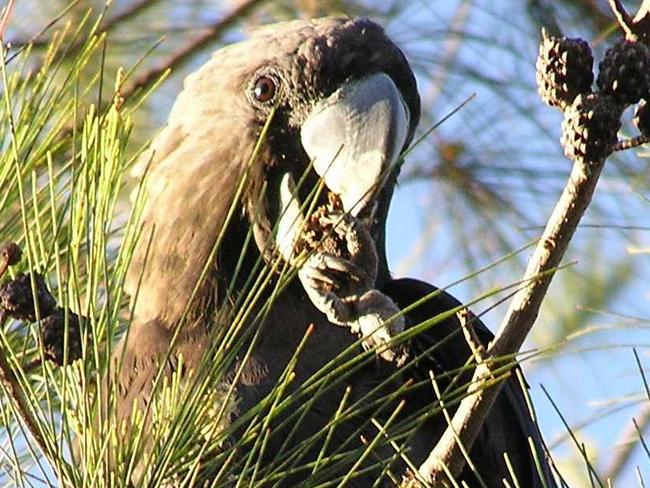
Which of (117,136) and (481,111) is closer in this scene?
(117,136)

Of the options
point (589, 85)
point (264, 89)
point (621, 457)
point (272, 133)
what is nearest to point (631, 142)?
point (589, 85)

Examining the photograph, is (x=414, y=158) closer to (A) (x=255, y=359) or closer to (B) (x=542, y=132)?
(B) (x=542, y=132)

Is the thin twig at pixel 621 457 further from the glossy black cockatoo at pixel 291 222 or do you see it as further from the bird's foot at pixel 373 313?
the bird's foot at pixel 373 313

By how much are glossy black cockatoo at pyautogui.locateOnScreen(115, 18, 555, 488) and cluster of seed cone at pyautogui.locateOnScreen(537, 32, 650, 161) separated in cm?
70

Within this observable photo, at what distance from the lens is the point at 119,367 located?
5.20 ft

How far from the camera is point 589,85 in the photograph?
143 centimetres

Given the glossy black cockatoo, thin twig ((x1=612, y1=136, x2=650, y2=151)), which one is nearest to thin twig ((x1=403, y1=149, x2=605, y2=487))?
thin twig ((x1=612, y1=136, x2=650, y2=151))

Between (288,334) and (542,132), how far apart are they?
59.4 inches

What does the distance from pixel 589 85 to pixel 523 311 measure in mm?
262

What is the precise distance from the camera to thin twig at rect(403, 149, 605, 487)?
1473mm

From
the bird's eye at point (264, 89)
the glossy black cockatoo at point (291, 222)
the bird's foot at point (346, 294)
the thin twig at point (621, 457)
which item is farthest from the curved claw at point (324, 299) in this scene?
the thin twig at point (621, 457)

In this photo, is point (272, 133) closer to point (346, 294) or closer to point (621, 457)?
point (346, 294)

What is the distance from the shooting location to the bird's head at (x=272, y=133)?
2.48 m

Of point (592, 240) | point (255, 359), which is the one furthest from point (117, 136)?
point (592, 240)
